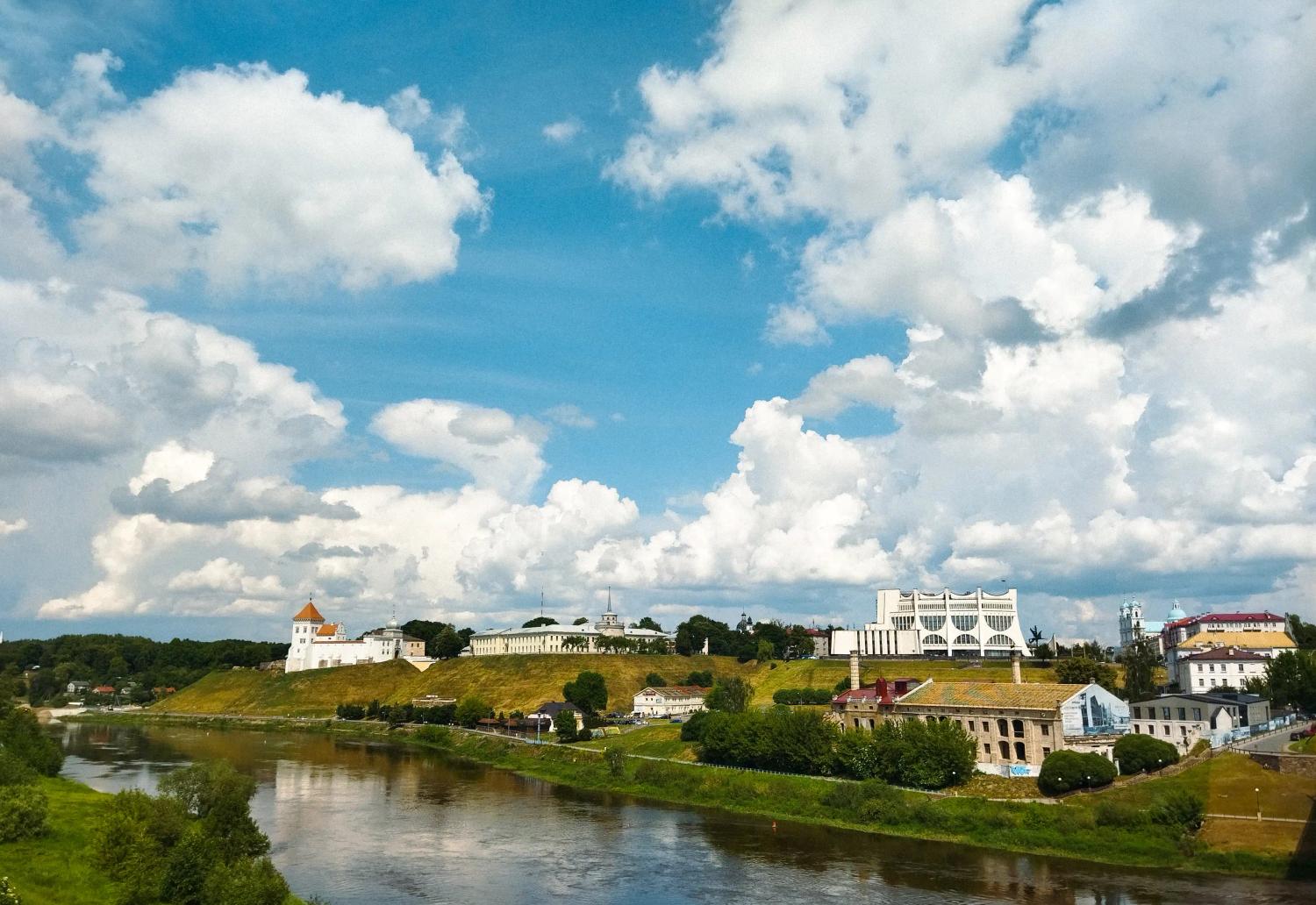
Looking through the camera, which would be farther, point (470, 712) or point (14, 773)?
point (470, 712)

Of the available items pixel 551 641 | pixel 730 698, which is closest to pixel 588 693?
pixel 730 698

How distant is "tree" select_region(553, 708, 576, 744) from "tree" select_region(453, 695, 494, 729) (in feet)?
65.2

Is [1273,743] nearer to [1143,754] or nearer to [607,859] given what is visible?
[1143,754]

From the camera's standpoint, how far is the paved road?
66.0 metres

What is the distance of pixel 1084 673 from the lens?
4040 inches

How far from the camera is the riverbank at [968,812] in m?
52.3

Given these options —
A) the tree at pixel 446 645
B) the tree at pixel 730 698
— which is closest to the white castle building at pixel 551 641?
the tree at pixel 446 645

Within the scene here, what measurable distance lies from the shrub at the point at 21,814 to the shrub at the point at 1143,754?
2664 inches

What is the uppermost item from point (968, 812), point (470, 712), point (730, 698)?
point (730, 698)

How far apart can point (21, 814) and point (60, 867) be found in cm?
568

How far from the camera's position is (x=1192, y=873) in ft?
166

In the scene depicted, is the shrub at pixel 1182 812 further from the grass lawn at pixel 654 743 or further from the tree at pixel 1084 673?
the tree at pixel 1084 673

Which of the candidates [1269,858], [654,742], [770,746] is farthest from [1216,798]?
[654,742]

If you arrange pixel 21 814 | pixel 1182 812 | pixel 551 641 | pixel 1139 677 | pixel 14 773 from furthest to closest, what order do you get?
pixel 551 641 < pixel 1139 677 < pixel 1182 812 < pixel 14 773 < pixel 21 814
